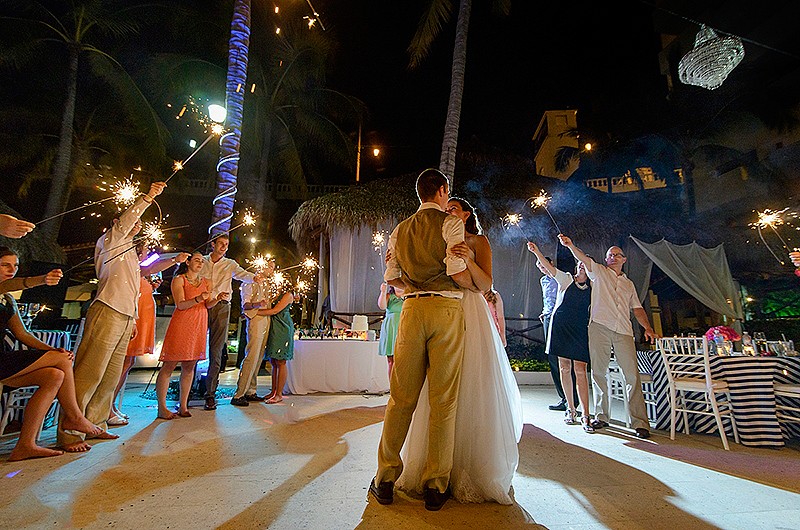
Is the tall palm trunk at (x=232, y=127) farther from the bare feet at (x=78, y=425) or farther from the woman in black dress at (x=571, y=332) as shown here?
the woman in black dress at (x=571, y=332)

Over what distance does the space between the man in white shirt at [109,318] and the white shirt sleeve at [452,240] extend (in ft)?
9.38

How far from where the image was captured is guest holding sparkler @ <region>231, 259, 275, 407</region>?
5.41 metres

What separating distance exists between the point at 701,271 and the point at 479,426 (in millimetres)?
11726

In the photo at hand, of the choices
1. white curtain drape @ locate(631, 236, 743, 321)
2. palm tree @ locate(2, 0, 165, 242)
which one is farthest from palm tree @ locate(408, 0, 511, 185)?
palm tree @ locate(2, 0, 165, 242)

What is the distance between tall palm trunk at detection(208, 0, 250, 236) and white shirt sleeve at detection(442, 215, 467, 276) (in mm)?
5337

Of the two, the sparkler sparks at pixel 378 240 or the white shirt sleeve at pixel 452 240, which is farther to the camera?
the sparkler sparks at pixel 378 240

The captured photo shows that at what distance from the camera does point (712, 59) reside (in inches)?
335

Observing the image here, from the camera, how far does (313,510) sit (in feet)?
6.74

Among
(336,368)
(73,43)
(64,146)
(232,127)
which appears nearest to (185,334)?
(336,368)

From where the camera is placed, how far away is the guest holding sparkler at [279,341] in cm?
557

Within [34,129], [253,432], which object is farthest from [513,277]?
[34,129]

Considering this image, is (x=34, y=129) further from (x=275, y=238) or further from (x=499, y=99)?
(x=499, y=99)

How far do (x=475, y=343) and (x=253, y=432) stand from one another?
8.93 ft

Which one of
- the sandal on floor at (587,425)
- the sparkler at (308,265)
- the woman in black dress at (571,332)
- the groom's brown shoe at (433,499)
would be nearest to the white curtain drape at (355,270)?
the sparkler at (308,265)
